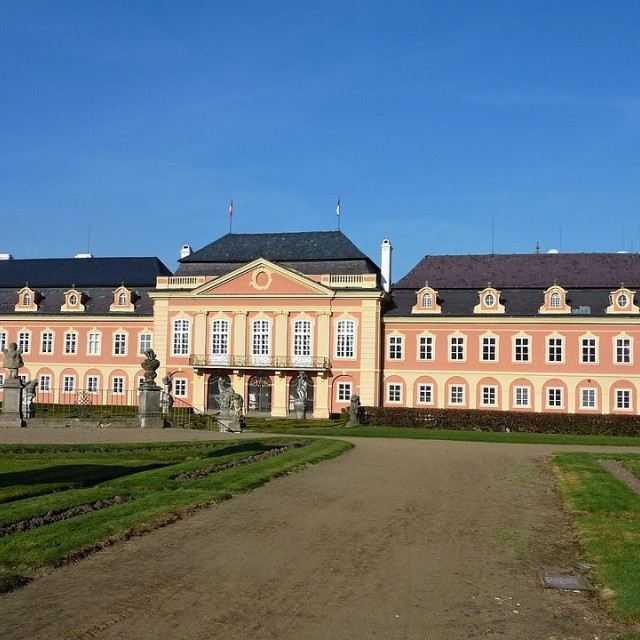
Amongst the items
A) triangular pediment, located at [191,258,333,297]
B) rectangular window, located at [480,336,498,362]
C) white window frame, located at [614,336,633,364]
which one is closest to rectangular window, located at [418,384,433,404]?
rectangular window, located at [480,336,498,362]

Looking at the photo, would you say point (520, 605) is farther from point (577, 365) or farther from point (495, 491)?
point (577, 365)

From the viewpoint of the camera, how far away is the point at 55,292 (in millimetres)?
55906

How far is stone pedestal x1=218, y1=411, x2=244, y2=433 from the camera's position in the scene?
3228 cm

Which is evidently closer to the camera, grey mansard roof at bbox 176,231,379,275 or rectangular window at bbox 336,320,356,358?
rectangular window at bbox 336,320,356,358

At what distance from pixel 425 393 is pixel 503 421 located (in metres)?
10.0

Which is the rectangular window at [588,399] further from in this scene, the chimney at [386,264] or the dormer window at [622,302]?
the chimney at [386,264]

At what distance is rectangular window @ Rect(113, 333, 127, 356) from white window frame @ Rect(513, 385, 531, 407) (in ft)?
83.8

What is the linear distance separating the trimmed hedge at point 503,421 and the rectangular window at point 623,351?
8.06 metres

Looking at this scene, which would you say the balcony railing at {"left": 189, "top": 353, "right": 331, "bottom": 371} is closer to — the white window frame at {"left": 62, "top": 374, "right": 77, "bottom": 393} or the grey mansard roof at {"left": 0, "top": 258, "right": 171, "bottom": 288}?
the grey mansard roof at {"left": 0, "top": 258, "right": 171, "bottom": 288}

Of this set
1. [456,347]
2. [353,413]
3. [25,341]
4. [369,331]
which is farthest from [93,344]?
[456,347]

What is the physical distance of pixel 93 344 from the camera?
53656mm

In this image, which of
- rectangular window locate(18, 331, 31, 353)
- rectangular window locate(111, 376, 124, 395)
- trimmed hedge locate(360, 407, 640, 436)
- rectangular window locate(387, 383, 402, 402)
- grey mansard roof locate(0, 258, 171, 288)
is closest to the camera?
trimmed hedge locate(360, 407, 640, 436)

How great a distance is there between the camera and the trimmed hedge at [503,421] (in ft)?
121

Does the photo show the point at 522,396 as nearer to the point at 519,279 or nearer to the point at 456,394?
the point at 456,394
